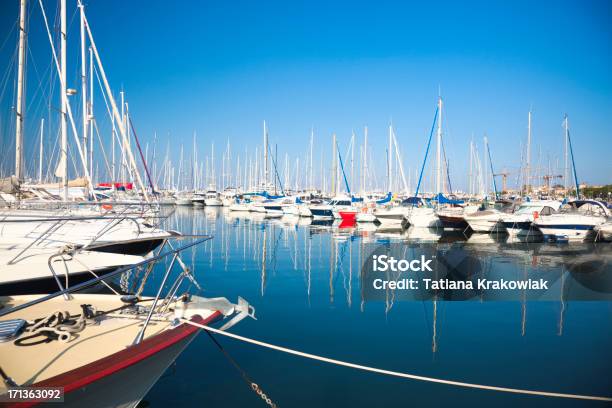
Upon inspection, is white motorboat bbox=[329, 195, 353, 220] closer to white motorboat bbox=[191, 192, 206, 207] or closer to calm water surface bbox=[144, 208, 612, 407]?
calm water surface bbox=[144, 208, 612, 407]

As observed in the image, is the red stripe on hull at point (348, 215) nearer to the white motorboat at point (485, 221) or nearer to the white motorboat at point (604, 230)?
the white motorboat at point (485, 221)

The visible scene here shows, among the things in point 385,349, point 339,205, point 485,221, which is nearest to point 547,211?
point 485,221

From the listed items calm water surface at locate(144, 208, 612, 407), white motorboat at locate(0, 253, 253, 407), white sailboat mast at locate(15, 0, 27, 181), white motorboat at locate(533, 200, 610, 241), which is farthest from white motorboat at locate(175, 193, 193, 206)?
white motorboat at locate(0, 253, 253, 407)

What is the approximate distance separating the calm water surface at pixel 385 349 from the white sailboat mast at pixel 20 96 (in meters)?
8.00

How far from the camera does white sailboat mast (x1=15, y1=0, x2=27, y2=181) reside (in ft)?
53.2

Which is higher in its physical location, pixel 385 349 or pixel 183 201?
pixel 183 201

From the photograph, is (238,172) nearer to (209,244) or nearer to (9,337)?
(209,244)

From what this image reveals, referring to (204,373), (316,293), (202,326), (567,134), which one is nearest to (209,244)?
(316,293)

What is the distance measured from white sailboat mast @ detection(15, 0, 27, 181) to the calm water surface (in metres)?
8.00

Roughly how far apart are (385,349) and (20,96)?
1620 cm

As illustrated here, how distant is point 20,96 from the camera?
1662 cm

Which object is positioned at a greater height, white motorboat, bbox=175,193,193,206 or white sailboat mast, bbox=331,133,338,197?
white sailboat mast, bbox=331,133,338,197

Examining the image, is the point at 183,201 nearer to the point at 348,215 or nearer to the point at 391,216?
the point at 348,215

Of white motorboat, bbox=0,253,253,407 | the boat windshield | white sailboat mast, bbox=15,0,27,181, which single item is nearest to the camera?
white motorboat, bbox=0,253,253,407
